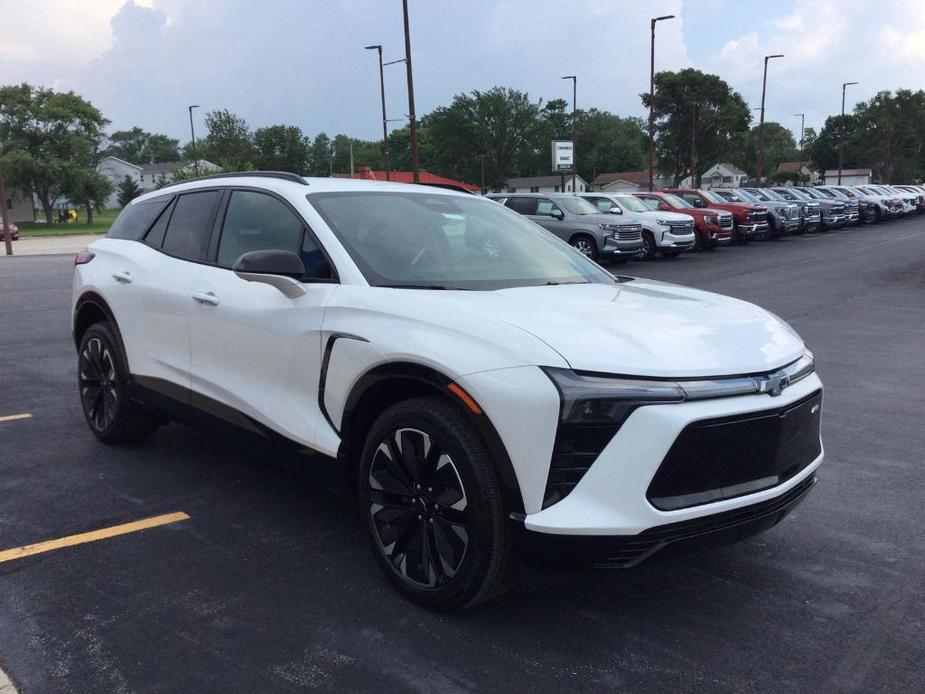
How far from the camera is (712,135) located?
8381cm

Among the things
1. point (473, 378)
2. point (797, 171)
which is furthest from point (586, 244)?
point (797, 171)

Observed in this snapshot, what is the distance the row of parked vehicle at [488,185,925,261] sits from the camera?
66.3 feet

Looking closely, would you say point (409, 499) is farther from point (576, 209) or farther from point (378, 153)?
point (378, 153)

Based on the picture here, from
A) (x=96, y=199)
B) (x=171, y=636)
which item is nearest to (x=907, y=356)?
(x=171, y=636)

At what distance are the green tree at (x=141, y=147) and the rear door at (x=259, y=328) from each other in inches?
6990

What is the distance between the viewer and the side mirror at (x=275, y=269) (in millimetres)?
3518

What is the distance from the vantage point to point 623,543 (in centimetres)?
273

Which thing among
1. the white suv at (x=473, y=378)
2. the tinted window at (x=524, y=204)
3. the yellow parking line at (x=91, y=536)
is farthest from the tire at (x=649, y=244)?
the yellow parking line at (x=91, y=536)

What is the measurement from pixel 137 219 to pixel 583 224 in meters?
15.7

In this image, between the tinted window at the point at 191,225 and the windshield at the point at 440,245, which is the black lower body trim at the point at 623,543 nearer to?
the windshield at the point at 440,245

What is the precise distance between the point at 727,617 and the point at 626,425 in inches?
41.8

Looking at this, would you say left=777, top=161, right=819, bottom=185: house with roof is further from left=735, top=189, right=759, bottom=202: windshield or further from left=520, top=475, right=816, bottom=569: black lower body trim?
left=520, top=475, right=816, bottom=569: black lower body trim

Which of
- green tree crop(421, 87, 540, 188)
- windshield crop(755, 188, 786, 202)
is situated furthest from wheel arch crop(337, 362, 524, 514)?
green tree crop(421, 87, 540, 188)

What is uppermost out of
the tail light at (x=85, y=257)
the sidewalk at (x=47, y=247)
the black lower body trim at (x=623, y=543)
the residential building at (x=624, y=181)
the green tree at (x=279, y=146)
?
the green tree at (x=279, y=146)
